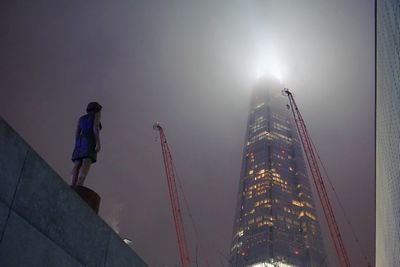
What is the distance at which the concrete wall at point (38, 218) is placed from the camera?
5871 mm

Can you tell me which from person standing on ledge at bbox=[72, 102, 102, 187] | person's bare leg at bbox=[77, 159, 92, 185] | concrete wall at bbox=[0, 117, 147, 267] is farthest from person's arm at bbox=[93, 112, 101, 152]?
concrete wall at bbox=[0, 117, 147, 267]

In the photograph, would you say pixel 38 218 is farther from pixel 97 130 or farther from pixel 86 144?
pixel 97 130

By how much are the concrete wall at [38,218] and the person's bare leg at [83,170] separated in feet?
7.20

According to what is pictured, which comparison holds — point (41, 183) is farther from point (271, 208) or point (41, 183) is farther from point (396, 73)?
point (271, 208)

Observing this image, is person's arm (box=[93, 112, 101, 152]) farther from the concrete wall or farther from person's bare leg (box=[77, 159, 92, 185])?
the concrete wall

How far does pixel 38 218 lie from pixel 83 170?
12.4 feet

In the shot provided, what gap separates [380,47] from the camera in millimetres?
32406

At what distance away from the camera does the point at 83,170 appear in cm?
1020

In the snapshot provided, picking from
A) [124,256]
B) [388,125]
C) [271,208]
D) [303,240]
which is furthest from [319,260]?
[124,256]

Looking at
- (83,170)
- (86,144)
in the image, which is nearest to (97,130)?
(86,144)

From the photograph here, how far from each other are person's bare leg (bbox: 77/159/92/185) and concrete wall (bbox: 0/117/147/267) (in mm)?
2195

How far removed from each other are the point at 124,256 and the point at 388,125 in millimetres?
28117

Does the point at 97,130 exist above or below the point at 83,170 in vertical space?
above

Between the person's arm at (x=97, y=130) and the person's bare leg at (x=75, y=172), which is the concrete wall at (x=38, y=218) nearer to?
the person's bare leg at (x=75, y=172)
